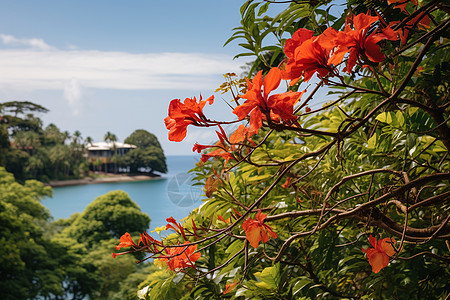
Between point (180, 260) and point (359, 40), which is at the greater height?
point (359, 40)

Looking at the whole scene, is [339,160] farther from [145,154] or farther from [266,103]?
[145,154]

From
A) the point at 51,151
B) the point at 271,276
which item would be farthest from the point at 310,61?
the point at 51,151

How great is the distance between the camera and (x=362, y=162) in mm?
1257

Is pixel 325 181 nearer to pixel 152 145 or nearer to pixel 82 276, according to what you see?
pixel 82 276

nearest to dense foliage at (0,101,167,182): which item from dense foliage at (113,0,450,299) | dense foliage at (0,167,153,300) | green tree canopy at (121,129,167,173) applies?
green tree canopy at (121,129,167,173)

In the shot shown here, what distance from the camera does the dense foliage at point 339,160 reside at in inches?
19.2

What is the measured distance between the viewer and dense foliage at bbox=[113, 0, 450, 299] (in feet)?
1.60

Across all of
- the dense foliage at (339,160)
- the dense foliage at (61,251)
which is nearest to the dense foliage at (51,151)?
the dense foliage at (61,251)

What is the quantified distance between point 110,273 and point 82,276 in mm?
1444

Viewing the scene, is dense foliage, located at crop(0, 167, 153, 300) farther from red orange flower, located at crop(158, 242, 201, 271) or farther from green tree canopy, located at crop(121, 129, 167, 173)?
green tree canopy, located at crop(121, 129, 167, 173)

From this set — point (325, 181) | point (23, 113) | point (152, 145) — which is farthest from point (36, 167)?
point (325, 181)

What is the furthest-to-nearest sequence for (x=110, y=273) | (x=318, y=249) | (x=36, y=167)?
(x=36, y=167)
(x=110, y=273)
(x=318, y=249)

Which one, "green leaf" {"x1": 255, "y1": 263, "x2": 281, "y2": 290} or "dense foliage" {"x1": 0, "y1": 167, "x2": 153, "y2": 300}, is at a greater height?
"green leaf" {"x1": 255, "y1": 263, "x2": 281, "y2": 290}

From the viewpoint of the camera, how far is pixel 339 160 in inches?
21.3
